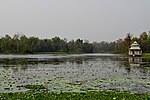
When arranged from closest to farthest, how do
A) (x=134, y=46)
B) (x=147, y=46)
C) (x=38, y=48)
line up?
1. (x=134, y=46)
2. (x=147, y=46)
3. (x=38, y=48)

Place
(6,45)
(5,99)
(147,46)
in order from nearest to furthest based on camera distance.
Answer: (5,99)
(147,46)
(6,45)

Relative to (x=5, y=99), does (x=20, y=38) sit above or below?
above

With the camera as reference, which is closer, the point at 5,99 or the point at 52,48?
the point at 5,99

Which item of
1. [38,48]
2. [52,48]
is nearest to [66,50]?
[52,48]

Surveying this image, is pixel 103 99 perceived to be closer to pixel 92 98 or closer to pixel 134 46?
pixel 92 98

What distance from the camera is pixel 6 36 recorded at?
174625 millimetres

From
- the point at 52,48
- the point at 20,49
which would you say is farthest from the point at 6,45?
the point at 52,48

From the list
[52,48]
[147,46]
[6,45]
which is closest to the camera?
[147,46]

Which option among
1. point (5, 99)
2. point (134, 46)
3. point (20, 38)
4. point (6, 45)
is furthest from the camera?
point (20, 38)

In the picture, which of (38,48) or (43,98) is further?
(38,48)

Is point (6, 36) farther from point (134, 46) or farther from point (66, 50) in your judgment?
point (134, 46)

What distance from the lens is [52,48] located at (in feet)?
646

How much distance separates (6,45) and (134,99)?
147 metres

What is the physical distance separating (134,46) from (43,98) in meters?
100
